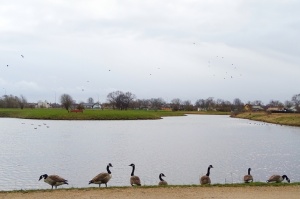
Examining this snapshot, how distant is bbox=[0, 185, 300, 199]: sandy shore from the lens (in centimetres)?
1271

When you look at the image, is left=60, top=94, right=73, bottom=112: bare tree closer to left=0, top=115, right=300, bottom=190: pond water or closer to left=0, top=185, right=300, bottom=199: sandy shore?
left=0, top=115, right=300, bottom=190: pond water

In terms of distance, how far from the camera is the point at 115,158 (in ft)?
88.5

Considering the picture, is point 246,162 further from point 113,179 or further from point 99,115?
point 99,115

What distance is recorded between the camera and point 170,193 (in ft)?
43.4

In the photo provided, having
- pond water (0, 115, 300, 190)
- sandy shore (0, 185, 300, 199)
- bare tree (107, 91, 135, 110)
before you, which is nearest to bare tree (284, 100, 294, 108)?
bare tree (107, 91, 135, 110)

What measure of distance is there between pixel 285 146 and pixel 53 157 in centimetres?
2185

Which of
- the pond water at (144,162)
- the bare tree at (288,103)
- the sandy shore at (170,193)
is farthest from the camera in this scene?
the bare tree at (288,103)

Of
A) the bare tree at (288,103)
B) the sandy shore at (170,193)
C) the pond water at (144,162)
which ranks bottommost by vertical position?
the pond water at (144,162)

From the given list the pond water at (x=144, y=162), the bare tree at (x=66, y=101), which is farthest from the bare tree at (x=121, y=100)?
the pond water at (x=144, y=162)

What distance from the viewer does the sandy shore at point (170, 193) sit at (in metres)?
12.7

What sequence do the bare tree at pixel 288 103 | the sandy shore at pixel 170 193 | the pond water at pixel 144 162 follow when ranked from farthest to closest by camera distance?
the bare tree at pixel 288 103 < the pond water at pixel 144 162 < the sandy shore at pixel 170 193

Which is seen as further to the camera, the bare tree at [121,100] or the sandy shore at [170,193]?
the bare tree at [121,100]

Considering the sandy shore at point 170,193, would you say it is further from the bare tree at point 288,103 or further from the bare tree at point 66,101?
the bare tree at point 288,103

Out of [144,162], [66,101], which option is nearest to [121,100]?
[66,101]
